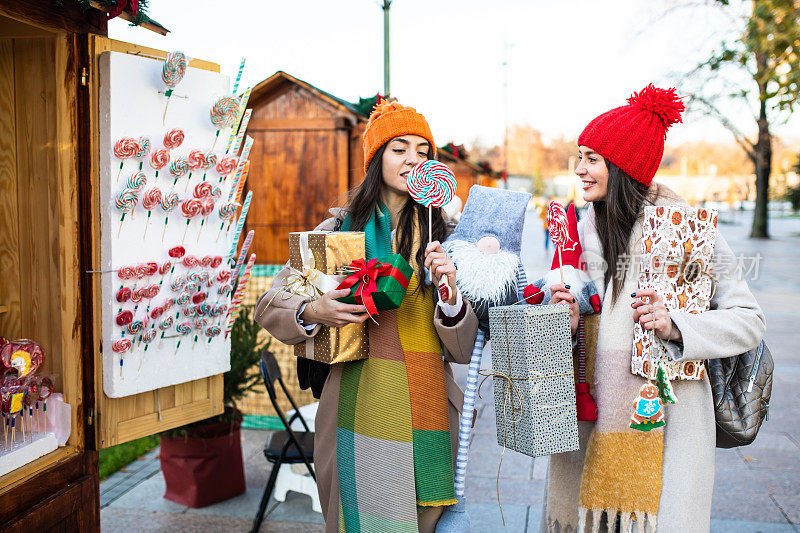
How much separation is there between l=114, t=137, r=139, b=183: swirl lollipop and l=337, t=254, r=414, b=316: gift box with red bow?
45.8 inches

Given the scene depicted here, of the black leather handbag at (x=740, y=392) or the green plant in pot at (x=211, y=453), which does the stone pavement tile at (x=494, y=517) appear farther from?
the black leather handbag at (x=740, y=392)

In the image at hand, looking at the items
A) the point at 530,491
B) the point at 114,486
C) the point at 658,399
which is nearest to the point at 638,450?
the point at 658,399

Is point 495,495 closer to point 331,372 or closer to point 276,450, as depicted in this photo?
point 276,450

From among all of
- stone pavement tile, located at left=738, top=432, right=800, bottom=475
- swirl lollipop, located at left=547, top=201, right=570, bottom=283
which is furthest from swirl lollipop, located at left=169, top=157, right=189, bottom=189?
stone pavement tile, located at left=738, top=432, right=800, bottom=475

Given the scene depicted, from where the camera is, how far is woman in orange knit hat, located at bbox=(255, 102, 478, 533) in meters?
2.25

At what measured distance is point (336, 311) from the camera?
7.18ft

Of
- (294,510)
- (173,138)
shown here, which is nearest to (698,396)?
(173,138)

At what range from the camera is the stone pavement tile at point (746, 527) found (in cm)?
388

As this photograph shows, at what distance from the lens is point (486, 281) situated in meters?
2.25

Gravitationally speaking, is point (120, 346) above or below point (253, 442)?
above

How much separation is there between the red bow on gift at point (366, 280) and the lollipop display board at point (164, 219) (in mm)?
1125

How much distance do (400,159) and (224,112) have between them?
1.03 metres

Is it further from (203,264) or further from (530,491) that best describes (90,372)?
(530,491)

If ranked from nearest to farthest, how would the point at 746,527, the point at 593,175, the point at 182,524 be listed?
the point at 593,175 < the point at 746,527 < the point at 182,524
